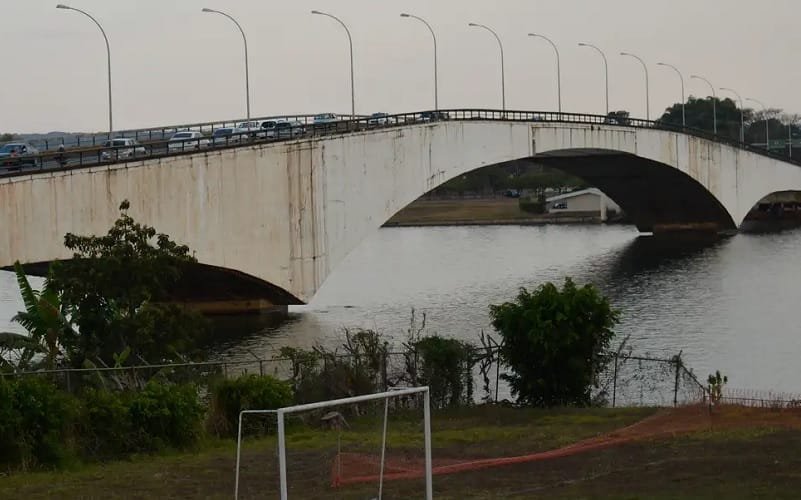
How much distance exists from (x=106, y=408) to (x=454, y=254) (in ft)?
268

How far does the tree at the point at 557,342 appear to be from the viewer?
36.1 metres

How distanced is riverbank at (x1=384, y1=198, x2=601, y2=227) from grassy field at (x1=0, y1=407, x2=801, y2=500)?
409 feet

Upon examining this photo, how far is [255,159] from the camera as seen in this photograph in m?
63.3

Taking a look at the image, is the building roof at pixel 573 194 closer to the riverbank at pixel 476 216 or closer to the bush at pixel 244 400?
the riverbank at pixel 476 216

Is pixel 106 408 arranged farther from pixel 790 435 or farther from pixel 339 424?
pixel 790 435

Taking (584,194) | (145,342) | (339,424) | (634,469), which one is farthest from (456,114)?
(584,194)

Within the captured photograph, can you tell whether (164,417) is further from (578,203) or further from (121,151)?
(578,203)

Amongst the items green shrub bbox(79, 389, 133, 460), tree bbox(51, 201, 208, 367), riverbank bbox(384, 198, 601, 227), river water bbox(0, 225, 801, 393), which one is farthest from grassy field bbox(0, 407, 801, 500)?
riverbank bbox(384, 198, 601, 227)

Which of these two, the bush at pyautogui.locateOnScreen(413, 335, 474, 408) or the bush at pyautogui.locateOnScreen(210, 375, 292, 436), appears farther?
the bush at pyautogui.locateOnScreen(413, 335, 474, 408)

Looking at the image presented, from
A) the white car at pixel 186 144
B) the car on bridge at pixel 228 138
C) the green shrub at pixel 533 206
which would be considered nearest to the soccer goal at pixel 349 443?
the white car at pixel 186 144

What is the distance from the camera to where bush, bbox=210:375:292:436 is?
30.5 meters

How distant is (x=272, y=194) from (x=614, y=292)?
21.0m

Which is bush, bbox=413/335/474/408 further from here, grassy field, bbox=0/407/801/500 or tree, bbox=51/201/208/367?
tree, bbox=51/201/208/367

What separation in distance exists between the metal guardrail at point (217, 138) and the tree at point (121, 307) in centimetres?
1295
